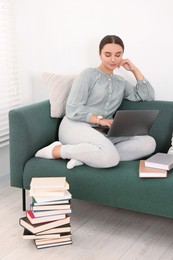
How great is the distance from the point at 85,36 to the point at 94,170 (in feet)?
4.18

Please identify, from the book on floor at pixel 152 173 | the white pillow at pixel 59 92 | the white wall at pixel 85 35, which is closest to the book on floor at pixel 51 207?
the book on floor at pixel 152 173

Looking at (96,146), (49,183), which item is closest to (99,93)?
(96,146)

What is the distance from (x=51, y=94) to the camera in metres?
3.02

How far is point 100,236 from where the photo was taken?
2.51 metres

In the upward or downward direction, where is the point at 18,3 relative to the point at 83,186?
upward

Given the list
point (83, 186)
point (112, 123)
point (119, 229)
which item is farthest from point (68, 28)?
point (119, 229)

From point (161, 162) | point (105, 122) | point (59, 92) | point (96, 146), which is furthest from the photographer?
→ point (59, 92)

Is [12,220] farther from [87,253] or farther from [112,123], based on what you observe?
[112,123]

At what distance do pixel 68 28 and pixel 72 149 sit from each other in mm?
1226

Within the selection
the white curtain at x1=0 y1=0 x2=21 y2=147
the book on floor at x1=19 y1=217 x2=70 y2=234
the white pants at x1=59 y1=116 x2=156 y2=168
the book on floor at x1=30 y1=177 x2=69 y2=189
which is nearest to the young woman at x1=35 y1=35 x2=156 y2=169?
the white pants at x1=59 y1=116 x2=156 y2=168

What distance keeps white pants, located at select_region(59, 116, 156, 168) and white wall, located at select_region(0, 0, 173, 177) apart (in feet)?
1.78

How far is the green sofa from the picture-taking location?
2.36 meters

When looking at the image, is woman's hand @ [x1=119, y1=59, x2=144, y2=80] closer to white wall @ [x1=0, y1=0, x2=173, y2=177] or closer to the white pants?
white wall @ [x1=0, y1=0, x2=173, y2=177]

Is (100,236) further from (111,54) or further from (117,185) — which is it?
(111,54)
